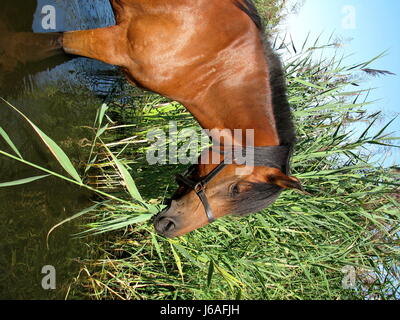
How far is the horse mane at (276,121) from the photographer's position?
2.20 m

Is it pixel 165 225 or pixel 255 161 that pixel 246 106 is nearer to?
pixel 255 161

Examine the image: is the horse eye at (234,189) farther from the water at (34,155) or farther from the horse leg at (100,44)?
the water at (34,155)

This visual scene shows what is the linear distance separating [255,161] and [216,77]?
677 mm

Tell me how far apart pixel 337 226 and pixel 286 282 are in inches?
29.8

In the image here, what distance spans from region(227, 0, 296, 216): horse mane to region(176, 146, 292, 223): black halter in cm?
5

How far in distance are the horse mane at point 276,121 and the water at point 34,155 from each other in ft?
5.43

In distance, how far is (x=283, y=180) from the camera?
6.73ft

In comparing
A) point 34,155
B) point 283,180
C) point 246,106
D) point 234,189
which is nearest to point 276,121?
point 246,106

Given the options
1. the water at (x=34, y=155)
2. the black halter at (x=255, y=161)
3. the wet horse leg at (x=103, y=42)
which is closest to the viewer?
the black halter at (x=255, y=161)

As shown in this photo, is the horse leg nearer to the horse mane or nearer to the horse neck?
the horse neck

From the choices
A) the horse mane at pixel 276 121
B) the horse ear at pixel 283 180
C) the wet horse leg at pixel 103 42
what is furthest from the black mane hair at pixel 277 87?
the wet horse leg at pixel 103 42

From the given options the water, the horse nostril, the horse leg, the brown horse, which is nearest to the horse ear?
the brown horse

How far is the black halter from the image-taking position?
2162 millimetres
